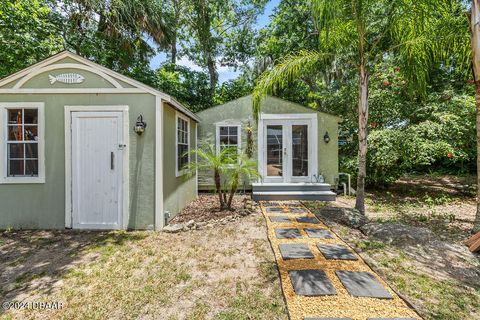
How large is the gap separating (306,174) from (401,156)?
2.85 m

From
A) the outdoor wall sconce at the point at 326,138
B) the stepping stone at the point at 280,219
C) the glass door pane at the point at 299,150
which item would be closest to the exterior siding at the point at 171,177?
the stepping stone at the point at 280,219

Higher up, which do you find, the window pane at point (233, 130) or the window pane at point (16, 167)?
the window pane at point (233, 130)

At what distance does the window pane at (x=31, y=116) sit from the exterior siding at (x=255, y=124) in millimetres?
4180

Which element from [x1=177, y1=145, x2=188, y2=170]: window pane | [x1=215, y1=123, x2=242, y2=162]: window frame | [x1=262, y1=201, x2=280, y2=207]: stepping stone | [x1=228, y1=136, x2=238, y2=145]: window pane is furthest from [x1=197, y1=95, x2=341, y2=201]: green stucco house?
[x1=177, y1=145, x2=188, y2=170]: window pane

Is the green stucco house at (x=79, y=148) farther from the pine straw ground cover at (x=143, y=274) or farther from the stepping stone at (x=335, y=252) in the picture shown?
the stepping stone at (x=335, y=252)

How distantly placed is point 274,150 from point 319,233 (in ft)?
13.5

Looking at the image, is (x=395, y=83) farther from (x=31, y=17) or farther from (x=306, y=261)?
(x=31, y=17)

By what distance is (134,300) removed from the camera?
250cm

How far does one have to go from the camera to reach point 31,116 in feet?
15.4

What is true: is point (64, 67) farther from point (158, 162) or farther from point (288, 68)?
point (288, 68)

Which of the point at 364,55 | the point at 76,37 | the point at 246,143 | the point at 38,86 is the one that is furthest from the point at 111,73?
the point at 76,37

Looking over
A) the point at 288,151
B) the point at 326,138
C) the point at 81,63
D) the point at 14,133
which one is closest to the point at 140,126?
the point at 81,63

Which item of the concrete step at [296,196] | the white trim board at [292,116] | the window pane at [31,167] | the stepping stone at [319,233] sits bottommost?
the stepping stone at [319,233]

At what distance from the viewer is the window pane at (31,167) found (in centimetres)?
467
